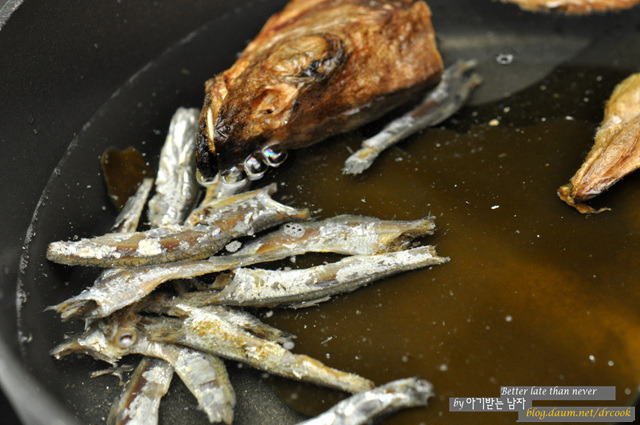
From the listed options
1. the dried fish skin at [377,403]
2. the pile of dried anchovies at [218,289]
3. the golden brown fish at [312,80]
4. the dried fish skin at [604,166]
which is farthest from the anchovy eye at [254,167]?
the dried fish skin at [604,166]

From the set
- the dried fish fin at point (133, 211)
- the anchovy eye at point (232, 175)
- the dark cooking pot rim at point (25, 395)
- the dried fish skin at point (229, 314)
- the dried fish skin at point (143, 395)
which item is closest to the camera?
the dark cooking pot rim at point (25, 395)

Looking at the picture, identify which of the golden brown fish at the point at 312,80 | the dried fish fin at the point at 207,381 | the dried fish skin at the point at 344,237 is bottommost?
the dried fish fin at the point at 207,381

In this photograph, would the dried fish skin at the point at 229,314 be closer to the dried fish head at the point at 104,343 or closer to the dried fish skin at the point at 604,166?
the dried fish head at the point at 104,343

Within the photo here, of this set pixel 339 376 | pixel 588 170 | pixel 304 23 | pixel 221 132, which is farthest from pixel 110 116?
pixel 588 170

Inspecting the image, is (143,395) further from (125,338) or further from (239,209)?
(239,209)

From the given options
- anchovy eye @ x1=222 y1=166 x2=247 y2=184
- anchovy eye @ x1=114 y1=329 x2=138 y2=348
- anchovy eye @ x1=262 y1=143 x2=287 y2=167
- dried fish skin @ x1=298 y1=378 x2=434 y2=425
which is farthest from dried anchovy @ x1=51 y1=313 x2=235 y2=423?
anchovy eye @ x1=262 y1=143 x2=287 y2=167

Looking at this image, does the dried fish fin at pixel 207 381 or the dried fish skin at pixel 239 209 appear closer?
the dried fish fin at pixel 207 381

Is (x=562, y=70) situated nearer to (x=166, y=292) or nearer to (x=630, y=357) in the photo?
(x=630, y=357)
